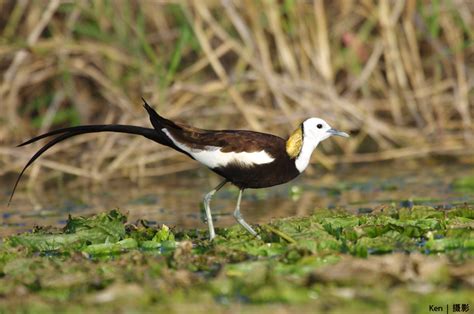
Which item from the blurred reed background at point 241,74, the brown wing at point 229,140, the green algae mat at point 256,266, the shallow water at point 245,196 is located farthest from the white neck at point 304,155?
the blurred reed background at point 241,74

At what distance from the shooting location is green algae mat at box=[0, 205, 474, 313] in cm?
426

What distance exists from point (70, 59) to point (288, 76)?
239cm

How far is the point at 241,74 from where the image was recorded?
10156mm

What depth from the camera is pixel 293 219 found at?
249 inches

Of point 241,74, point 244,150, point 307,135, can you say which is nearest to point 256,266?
point 244,150

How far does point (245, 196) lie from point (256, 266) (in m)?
4.13

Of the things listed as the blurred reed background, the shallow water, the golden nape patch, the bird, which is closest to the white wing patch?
the bird

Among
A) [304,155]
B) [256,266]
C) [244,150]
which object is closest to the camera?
[256,266]

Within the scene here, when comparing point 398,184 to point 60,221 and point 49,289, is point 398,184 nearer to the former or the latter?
point 60,221

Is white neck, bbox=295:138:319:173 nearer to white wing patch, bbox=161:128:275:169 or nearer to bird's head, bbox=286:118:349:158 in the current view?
bird's head, bbox=286:118:349:158

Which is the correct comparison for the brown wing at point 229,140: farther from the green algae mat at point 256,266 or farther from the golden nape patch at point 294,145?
the green algae mat at point 256,266

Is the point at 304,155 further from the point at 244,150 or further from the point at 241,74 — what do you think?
the point at 241,74

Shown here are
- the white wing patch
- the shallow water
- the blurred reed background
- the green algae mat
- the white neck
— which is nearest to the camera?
the green algae mat

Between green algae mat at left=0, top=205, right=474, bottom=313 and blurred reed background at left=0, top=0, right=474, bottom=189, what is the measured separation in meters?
3.19
